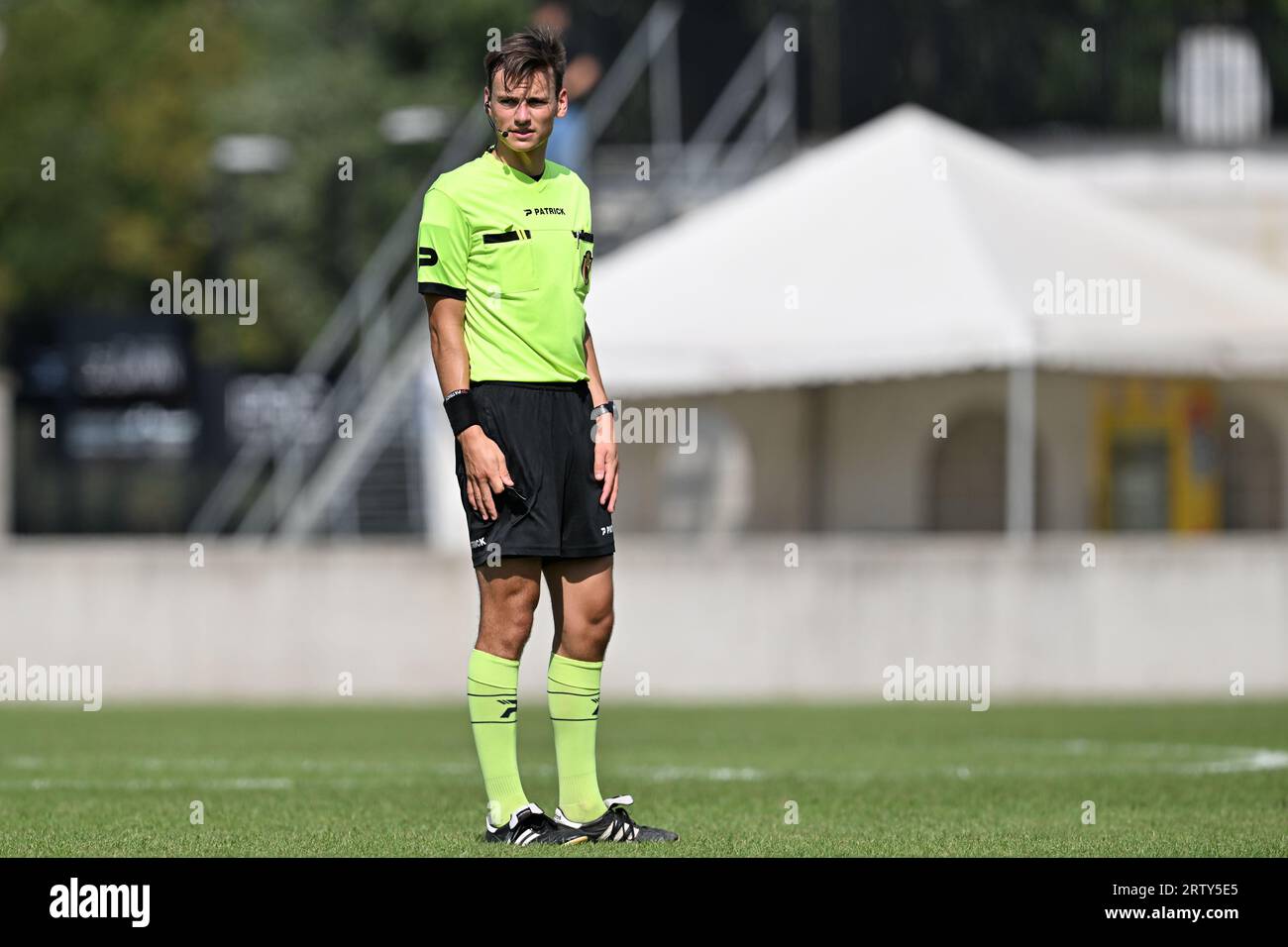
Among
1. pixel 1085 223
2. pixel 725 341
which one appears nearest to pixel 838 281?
pixel 725 341

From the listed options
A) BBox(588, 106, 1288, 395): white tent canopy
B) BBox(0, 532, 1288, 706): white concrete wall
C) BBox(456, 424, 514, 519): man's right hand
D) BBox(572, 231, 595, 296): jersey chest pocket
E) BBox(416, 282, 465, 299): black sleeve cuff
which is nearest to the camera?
BBox(456, 424, 514, 519): man's right hand

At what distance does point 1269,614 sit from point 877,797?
9.28m

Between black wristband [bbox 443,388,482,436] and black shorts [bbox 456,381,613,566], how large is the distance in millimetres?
39

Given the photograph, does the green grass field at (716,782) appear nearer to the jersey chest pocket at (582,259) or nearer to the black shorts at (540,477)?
the black shorts at (540,477)

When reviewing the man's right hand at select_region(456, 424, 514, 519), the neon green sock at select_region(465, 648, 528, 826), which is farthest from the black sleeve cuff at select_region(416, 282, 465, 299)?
the neon green sock at select_region(465, 648, 528, 826)

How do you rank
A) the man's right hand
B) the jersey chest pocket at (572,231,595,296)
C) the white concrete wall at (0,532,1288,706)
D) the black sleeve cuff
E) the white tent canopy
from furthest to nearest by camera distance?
1. the white tent canopy
2. the white concrete wall at (0,532,1288,706)
3. the jersey chest pocket at (572,231,595,296)
4. the black sleeve cuff
5. the man's right hand

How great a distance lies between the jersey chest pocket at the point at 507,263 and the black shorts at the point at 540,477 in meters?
0.26

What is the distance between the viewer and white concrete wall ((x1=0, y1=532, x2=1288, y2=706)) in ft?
55.1

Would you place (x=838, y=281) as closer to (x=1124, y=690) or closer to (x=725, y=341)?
(x=725, y=341)

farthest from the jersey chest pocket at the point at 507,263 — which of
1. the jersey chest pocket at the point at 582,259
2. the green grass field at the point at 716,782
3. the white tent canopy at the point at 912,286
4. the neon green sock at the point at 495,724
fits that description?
the white tent canopy at the point at 912,286

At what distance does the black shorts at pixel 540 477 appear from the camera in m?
6.50

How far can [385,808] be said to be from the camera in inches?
303

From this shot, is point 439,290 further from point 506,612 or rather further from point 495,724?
point 495,724

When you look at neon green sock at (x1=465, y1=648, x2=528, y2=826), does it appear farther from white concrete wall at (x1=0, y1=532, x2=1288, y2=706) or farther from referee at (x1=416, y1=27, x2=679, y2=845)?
white concrete wall at (x1=0, y1=532, x2=1288, y2=706)
